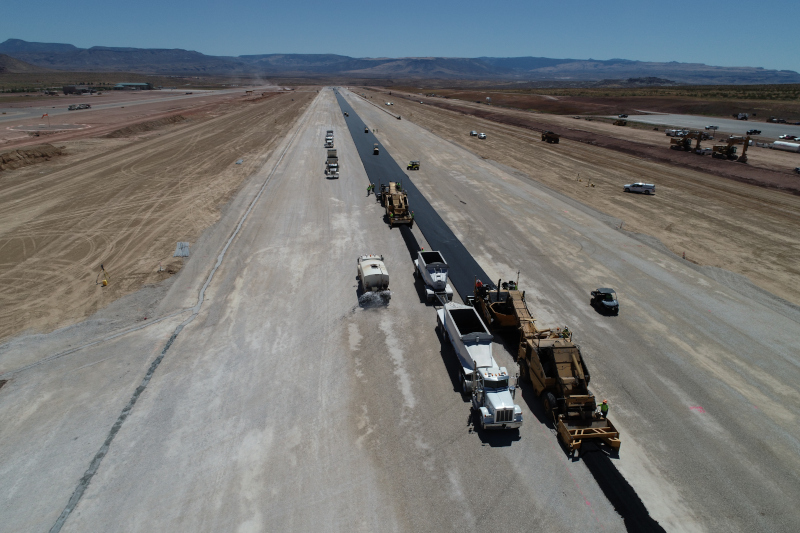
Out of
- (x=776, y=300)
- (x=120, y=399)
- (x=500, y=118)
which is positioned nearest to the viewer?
(x=120, y=399)

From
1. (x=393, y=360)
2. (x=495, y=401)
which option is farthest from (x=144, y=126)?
(x=495, y=401)

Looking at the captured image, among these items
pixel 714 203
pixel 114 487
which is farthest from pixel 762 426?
pixel 714 203

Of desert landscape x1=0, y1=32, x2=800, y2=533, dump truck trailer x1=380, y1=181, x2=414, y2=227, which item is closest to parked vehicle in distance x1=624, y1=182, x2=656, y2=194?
desert landscape x1=0, y1=32, x2=800, y2=533

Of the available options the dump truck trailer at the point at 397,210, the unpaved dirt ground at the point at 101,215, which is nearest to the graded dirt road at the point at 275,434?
the unpaved dirt ground at the point at 101,215

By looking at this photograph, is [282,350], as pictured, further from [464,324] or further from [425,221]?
[425,221]

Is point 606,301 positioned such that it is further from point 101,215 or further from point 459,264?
point 101,215

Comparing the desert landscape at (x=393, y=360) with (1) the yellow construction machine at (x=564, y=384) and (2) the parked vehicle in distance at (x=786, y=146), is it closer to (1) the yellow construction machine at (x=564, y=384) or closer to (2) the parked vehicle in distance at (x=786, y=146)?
(1) the yellow construction machine at (x=564, y=384)

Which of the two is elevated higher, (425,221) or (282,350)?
(425,221)
